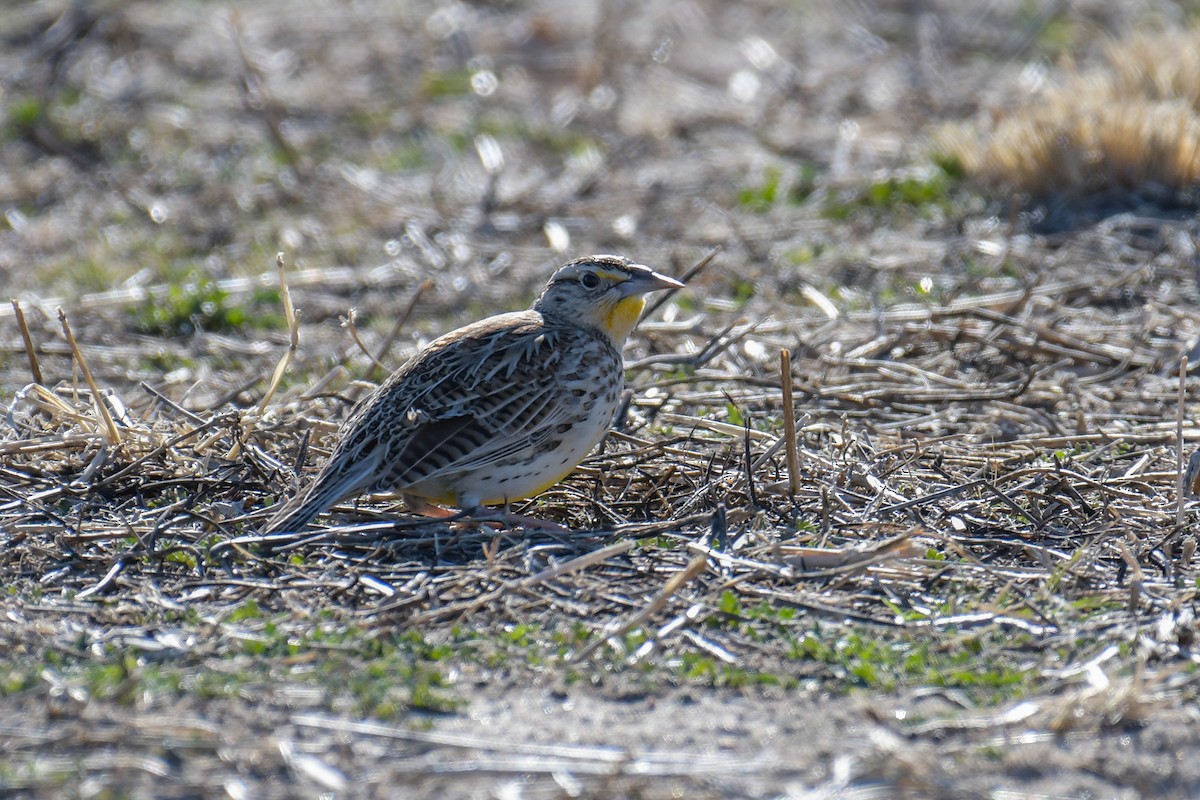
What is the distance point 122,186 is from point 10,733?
351 inches

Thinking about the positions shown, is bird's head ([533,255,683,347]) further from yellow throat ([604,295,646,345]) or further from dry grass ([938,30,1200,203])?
dry grass ([938,30,1200,203])

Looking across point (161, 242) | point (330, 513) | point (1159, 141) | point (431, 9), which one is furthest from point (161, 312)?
point (431, 9)

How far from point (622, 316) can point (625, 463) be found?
666 mm

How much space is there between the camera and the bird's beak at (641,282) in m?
6.82

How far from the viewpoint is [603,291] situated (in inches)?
270

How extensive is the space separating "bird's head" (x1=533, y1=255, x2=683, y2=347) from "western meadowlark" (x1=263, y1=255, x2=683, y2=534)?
0.46 feet

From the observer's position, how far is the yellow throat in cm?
687

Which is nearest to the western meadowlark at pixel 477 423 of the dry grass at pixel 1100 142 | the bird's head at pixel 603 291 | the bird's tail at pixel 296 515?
the bird's tail at pixel 296 515

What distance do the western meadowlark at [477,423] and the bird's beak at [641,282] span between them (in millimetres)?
82

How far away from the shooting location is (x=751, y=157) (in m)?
13.1

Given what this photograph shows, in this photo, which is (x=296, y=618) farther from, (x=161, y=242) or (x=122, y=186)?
(x=122, y=186)

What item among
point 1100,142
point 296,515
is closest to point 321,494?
point 296,515

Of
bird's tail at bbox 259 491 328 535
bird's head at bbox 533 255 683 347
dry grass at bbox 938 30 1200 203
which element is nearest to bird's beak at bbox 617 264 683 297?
bird's head at bbox 533 255 683 347

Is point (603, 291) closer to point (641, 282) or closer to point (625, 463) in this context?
point (641, 282)
